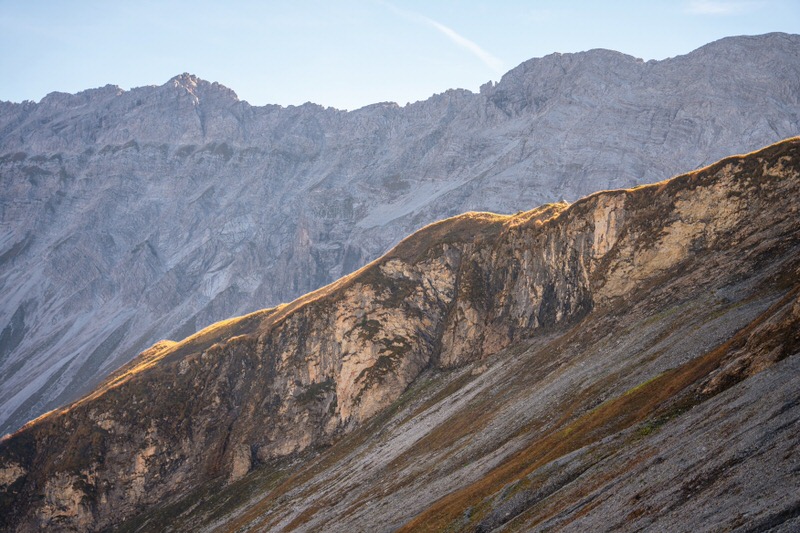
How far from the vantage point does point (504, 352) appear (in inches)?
4058

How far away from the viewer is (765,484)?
2692 centimetres

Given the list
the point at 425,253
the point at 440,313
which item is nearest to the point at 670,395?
the point at 440,313

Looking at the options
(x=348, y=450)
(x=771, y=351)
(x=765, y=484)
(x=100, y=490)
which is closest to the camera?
(x=765, y=484)

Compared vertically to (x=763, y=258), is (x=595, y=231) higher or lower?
higher

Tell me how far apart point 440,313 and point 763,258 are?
61.6 m

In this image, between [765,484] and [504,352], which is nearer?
[765,484]

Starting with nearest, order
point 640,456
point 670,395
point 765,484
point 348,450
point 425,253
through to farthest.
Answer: point 765,484
point 640,456
point 670,395
point 348,450
point 425,253

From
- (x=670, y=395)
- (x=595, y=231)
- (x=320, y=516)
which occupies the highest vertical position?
(x=595, y=231)

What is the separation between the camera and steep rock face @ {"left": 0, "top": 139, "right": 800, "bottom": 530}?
306ft

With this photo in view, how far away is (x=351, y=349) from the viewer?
4764 inches

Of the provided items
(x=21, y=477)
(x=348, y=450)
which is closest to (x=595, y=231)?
(x=348, y=450)

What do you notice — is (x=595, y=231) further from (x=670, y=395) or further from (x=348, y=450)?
(x=670, y=395)

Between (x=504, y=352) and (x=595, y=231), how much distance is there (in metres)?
22.2

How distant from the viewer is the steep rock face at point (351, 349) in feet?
306
